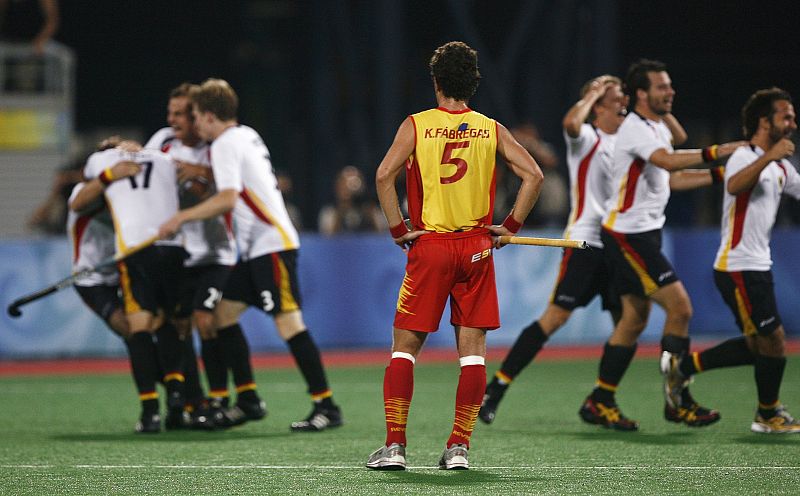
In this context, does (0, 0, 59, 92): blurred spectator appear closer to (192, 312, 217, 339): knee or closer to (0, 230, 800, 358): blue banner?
(0, 230, 800, 358): blue banner

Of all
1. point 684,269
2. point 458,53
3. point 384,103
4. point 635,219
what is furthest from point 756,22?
point 458,53

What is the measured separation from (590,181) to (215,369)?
2770 millimetres

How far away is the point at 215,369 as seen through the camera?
28.3 feet

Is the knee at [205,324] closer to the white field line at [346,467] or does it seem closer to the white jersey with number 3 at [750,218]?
the white field line at [346,467]

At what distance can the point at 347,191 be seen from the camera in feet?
51.1

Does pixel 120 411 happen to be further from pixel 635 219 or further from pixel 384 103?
pixel 384 103

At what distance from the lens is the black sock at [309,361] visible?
27.2 ft

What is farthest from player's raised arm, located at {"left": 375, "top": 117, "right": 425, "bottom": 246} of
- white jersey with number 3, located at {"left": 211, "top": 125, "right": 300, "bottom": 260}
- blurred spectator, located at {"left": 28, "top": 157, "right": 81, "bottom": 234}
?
blurred spectator, located at {"left": 28, "top": 157, "right": 81, "bottom": 234}

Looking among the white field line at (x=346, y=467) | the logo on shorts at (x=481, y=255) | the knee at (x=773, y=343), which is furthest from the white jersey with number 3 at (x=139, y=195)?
the knee at (x=773, y=343)

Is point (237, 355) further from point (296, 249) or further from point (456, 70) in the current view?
point (456, 70)

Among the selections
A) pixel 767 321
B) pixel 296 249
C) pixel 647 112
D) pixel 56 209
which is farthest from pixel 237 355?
pixel 56 209

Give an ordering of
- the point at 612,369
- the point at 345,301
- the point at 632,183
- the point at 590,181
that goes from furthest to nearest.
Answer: the point at 345,301, the point at 590,181, the point at 612,369, the point at 632,183

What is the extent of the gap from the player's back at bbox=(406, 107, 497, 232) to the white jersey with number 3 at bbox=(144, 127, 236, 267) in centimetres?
245

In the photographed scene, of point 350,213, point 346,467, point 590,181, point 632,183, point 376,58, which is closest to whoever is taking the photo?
point 346,467
